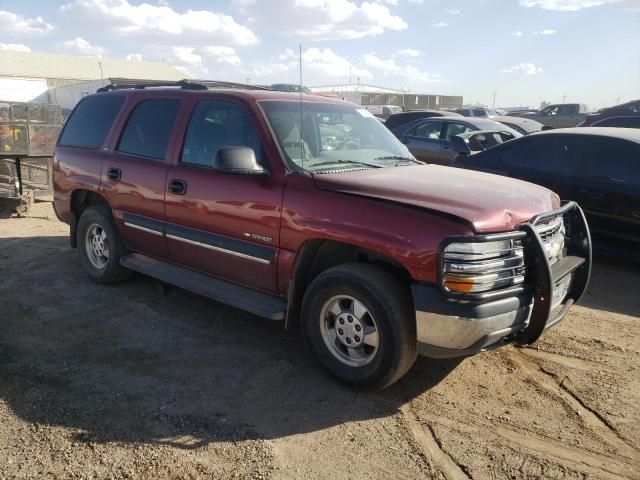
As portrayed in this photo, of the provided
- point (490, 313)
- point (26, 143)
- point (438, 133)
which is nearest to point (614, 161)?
point (490, 313)

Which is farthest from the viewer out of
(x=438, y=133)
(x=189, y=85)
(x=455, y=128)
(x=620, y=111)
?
(x=620, y=111)

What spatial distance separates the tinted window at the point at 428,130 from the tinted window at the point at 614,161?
16.5 feet

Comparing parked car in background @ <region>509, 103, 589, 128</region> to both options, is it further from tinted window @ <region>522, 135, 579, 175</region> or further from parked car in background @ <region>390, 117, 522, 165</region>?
tinted window @ <region>522, 135, 579, 175</region>

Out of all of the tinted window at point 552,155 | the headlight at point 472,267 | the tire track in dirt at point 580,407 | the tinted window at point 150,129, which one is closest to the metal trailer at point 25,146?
the tinted window at point 150,129

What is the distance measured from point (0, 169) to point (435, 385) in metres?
9.00

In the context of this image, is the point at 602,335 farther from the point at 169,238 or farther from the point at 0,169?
the point at 0,169

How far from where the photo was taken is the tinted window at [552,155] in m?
6.43

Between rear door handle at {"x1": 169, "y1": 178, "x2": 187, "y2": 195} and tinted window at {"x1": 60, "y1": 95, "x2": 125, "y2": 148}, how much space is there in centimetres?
136

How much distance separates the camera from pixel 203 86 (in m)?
4.59

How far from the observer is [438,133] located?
Result: 36.7 ft

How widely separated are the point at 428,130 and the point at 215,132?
7.89 meters

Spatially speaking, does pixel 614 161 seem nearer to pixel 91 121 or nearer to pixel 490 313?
pixel 490 313

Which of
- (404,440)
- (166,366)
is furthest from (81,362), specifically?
(404,440)

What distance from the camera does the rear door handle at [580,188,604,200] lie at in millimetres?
6008
